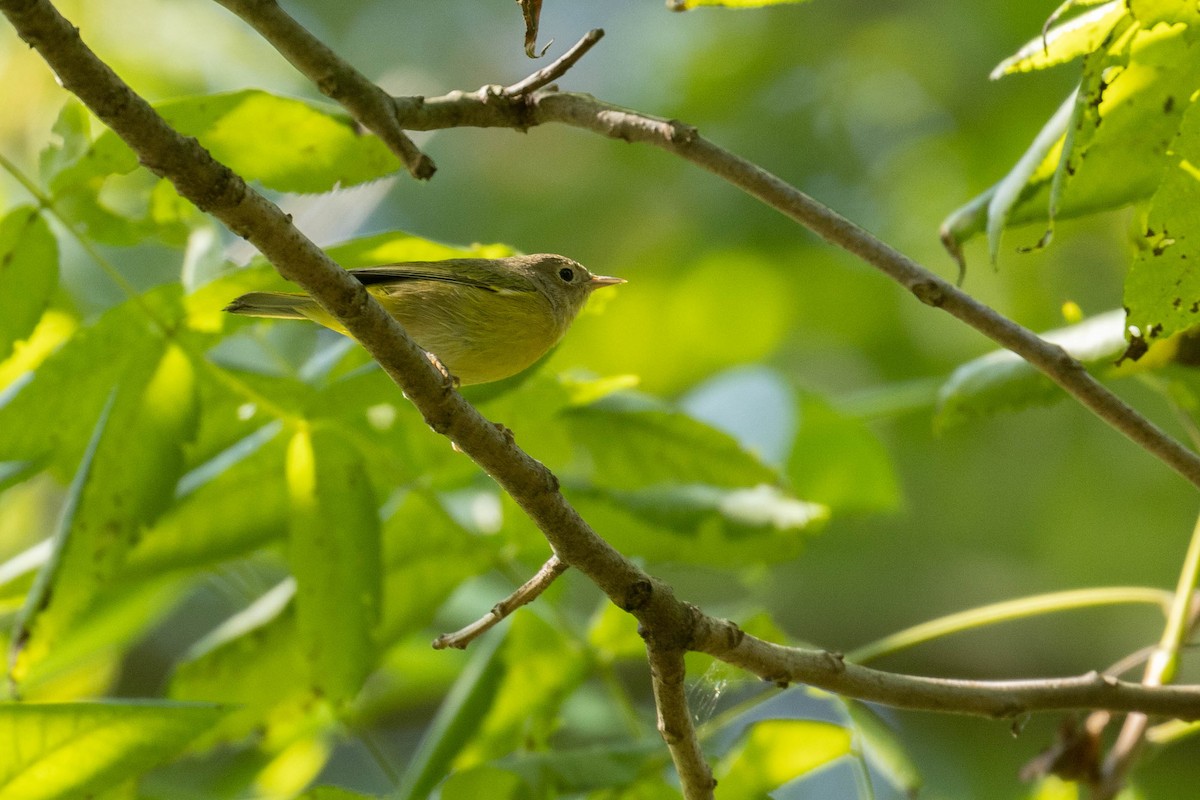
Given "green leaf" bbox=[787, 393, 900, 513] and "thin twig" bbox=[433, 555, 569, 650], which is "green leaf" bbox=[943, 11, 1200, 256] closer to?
"thin twig" bbox=[433, 555, 569, 650]

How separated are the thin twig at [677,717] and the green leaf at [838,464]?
196 cm

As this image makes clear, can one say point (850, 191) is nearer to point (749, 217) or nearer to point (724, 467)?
point (749, 217)

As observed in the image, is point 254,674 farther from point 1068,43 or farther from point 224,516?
point 1068,43

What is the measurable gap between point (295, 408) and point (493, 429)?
1060 millimetres

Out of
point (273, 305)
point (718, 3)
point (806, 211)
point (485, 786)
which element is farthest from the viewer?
point (273, 305)

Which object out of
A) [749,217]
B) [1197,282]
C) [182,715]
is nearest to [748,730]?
[182,715]

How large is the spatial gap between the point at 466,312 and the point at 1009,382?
5.26 ft

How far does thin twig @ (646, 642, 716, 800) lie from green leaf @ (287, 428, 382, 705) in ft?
3.27

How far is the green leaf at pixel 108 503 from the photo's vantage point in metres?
2.74

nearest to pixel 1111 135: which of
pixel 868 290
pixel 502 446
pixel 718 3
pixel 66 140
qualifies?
pixel 718 3

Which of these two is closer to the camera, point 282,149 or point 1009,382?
point 282,149

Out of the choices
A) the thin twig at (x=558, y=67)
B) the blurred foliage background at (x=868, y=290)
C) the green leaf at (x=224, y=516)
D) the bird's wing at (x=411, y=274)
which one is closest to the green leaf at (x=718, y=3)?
the thin twig at (x=558, y=67)

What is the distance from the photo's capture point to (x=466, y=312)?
3.61 metres

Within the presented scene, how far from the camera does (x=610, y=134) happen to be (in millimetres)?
2529
